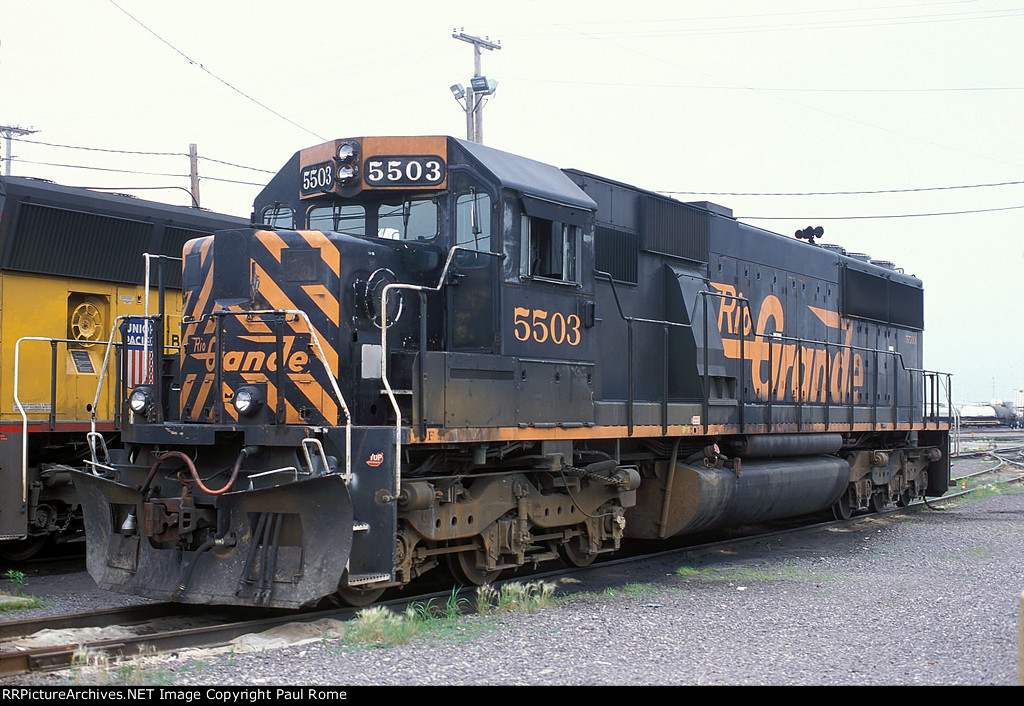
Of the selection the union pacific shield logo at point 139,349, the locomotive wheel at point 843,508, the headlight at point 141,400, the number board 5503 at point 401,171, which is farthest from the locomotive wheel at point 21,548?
the locomotive wheel at point 843,508

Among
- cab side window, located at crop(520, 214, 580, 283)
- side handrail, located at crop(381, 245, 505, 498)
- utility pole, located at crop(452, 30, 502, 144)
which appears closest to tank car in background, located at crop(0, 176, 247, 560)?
side handrail, located at crop(381, 245, 505, 498)

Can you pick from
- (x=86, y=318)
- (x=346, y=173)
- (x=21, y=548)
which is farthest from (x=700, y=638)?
(x=86, y=318)

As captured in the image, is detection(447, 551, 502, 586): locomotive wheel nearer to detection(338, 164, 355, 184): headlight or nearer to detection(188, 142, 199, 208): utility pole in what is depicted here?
detection(338, 164, 355, 184): headlight

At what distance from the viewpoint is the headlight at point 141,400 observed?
22.9 feet

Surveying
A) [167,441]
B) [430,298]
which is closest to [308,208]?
[430,298]

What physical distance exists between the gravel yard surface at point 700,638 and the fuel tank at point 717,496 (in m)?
0.43

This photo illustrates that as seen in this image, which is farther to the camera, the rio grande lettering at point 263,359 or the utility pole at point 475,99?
the utility pole at point 475,99

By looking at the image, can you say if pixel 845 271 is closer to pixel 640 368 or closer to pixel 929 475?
pixel 929 475

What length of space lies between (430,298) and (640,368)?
265 centimetres

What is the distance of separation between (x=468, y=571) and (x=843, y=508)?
7.64 meters

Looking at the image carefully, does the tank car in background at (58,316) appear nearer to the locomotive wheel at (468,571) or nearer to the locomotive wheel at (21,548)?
the locomotive wheel at (21,548)

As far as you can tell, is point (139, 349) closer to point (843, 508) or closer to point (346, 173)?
point (346, 173)

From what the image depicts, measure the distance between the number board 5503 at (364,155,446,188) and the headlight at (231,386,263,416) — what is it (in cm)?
191

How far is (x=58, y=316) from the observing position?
32.6 ft
